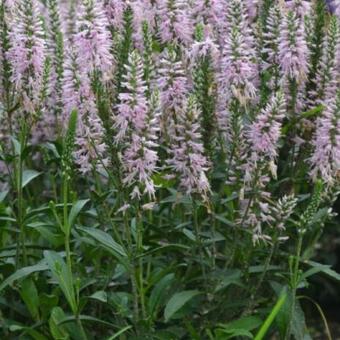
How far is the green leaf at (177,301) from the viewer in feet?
13.2

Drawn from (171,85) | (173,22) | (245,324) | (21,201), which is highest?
(173,22)

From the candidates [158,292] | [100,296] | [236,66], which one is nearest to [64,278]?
[100,296]

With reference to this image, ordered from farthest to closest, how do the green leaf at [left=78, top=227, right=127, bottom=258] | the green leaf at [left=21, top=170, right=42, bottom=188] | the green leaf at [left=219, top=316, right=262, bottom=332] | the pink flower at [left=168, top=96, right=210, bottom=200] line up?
1. the green leaf at [left=21, top=170, right=42, bottom=188]
2. the green leaf at [left=219, top=316, right=262, bottom=332]
3. the green leaf at [left=78, top=227, right=127, bottom=258]
4. the pink flower at [left=168, top=96, right=210, bottom=200]

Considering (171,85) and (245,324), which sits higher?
(171,85)

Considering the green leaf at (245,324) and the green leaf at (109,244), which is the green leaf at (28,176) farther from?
the green leaf at (245,324)

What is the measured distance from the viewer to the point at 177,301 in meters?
4.12

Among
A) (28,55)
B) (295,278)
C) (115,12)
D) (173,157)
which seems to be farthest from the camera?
(115,12)

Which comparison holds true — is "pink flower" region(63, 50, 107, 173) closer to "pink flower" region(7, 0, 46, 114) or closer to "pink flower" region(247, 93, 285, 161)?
"pink flower" region(7, 0, 46, 114)

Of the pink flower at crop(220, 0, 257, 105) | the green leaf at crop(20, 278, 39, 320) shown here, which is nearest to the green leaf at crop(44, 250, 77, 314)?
the green leaf at crop(20, 278, 39, 320)

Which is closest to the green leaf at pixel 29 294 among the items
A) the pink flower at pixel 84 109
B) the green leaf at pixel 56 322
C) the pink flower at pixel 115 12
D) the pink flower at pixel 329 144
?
the green leaf at pixel 56 322

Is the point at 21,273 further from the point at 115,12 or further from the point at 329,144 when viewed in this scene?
the point at 329,144

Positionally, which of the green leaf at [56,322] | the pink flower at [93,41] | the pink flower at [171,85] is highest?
the pink flower at [93,41]

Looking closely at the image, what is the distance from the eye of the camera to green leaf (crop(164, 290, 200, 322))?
404 cm

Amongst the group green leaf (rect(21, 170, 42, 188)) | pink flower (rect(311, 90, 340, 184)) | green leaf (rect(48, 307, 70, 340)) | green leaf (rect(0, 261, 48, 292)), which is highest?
pink flower (rect(311, 90, 340, 184))
